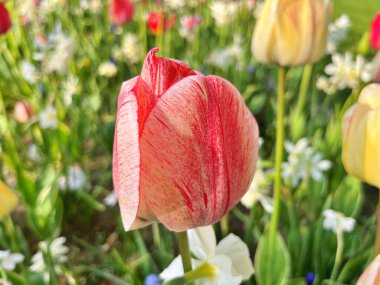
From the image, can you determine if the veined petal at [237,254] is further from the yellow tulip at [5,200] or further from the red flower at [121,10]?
the red flower at [121,10]

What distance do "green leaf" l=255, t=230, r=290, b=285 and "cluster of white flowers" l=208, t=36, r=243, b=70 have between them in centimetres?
117

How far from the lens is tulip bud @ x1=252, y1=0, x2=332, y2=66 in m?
0.72

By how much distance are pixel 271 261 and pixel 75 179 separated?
0.74m

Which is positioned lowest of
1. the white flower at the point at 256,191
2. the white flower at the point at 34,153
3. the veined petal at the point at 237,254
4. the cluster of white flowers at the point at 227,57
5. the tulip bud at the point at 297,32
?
the white flower at the point at 34,153

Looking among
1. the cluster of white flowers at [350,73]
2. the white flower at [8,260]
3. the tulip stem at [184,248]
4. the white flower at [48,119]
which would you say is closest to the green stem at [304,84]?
the cluster of white flowers at [350,73]

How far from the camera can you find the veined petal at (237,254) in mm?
616

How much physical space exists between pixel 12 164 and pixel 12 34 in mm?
1035

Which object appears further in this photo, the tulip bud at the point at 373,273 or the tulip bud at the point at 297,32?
the tulip bud at the point at 297,32

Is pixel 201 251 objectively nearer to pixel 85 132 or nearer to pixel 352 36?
pixel 85 132

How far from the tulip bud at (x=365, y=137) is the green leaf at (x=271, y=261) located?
0.74 feet

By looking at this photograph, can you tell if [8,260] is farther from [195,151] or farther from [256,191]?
[195,151]

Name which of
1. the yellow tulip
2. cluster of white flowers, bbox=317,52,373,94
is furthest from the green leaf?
cluster of white flowers, bbox=317,52,373,94

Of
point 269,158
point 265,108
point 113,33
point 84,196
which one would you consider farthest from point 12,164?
point 113,33

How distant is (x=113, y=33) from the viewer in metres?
2.40
